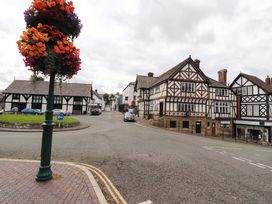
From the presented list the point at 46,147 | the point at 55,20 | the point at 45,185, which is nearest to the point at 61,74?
the point at 55,20

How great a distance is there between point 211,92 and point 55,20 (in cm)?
2916

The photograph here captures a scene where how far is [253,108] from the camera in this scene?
29359mm

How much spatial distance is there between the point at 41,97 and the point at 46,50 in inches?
1679

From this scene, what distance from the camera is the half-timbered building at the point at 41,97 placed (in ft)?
134

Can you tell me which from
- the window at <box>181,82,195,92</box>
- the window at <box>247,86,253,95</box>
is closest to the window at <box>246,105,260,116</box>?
the window at <box>247,86,253,95</box>

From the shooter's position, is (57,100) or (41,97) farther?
(57,100)

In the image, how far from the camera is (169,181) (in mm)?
5320

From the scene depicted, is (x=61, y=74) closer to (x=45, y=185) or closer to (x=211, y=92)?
(x=45, y=185)

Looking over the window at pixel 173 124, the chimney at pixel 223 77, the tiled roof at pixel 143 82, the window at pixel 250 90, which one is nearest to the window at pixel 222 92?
the chimney at pixel 223 77

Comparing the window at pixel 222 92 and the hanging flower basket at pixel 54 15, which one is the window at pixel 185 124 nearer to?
the window at pixel 222 92

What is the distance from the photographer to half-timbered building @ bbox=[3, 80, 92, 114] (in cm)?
4088

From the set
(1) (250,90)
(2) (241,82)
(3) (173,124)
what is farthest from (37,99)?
(1) (250,90)

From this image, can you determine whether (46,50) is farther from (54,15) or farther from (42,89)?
(42,89)

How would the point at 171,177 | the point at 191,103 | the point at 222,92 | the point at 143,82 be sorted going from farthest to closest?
the point at 143,82
the point at 222,92
the point at 191,103
the point at 171,177
